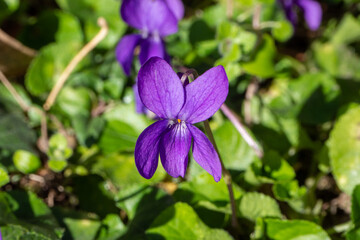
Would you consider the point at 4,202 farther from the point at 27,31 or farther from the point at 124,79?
the point at 27,31

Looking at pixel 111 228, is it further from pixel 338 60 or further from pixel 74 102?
pixel 338 60

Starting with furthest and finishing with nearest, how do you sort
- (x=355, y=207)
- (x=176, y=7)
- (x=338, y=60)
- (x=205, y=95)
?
(x=338, y=60) → (x=176, y=7) → (x=355, y=207) → (x=205, y=95)

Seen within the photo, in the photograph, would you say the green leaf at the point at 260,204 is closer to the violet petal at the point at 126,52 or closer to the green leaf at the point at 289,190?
the green leaf at the point at 289,190

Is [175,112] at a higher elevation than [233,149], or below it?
higher

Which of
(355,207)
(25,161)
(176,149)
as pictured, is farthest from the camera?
(25,161)

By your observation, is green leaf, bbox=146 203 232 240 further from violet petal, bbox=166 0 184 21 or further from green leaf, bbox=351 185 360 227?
violet petal, bbox=166 0 184 21

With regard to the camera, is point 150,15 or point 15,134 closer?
point 150,15

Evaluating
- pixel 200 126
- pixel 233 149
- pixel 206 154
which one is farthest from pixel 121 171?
pixel 206 154
